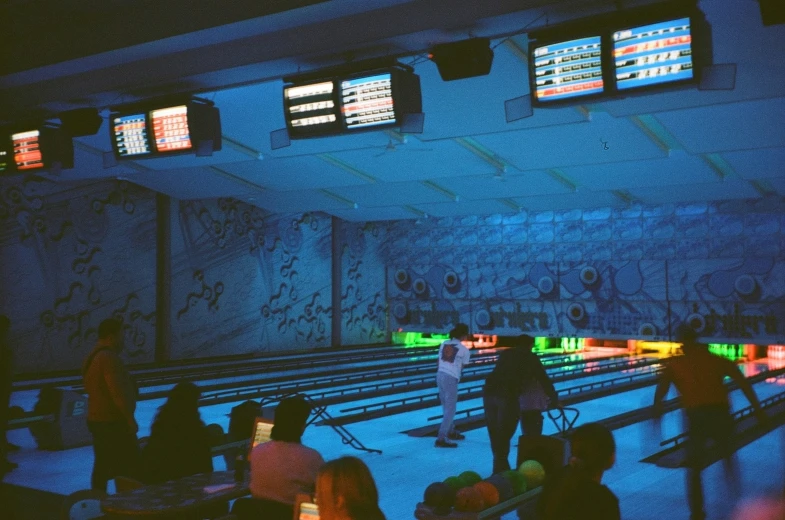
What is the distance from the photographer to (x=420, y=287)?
2025cm

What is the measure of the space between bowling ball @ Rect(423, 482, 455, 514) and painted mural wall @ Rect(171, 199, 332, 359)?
11793 mm

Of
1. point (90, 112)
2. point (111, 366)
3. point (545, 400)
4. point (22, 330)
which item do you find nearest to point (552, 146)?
point (545, 400)

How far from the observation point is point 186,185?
45.2ft

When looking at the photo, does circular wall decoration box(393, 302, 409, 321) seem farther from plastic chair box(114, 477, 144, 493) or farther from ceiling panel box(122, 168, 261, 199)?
plastic chair box(114, 477, 144, 493)

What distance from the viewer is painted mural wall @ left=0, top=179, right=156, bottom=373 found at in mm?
12250

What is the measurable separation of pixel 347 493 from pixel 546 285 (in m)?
16.4

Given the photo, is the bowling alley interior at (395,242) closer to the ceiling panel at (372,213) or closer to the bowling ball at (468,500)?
the bowling ball at (468,500)

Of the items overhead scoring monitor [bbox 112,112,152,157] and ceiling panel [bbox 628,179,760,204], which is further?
ceiling panel [bbox 628,179,760,204]

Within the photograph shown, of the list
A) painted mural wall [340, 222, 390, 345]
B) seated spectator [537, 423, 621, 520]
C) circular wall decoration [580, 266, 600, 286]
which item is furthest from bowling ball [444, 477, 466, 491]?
painted mural wall [340, 222, 390, 345]

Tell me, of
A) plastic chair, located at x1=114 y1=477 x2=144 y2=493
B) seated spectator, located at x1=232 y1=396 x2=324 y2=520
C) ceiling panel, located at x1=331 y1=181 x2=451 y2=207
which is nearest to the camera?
seated spectator, located at x1=232 y1=396 x2=324 y2=520

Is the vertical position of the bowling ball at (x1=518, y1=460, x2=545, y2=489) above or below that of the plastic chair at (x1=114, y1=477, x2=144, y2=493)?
below

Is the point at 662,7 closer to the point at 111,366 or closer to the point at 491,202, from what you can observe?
the point at 111,366

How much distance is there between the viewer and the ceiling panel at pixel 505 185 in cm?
1332

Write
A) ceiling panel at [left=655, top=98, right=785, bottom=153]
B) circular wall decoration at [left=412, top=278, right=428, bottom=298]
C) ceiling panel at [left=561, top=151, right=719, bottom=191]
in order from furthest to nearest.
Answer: circular wall decoration at [left=412, top=278, right=428, bottom=298] < ceiling panel at [left=561, top=151, right=719, bottom=191] < ceiling panel at [left=655, top=98, right=785, bottom=153]
